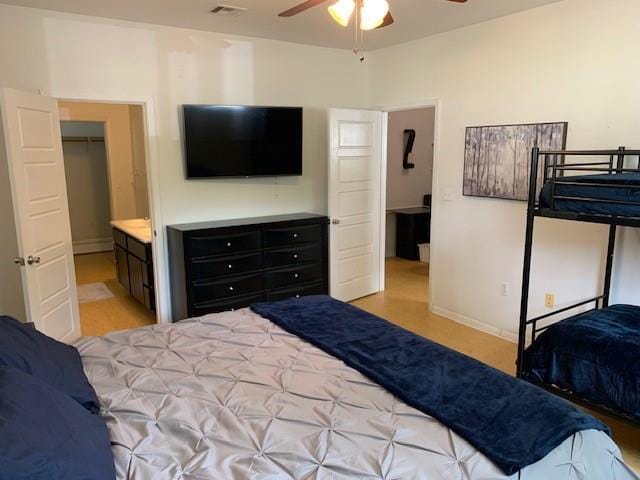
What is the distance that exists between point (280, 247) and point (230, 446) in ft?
9.88

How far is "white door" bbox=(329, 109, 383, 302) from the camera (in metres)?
4.86

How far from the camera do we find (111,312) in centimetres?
490

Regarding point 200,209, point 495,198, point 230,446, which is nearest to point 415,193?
point 495,198

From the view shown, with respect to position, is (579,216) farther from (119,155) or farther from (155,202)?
(119,155)

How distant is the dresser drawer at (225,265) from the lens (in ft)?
13.3

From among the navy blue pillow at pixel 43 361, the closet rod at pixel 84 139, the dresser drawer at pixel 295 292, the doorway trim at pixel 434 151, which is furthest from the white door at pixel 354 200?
the closet rod at pixel 84 139

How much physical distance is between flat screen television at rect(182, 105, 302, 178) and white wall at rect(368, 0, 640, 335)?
1200 millimetres

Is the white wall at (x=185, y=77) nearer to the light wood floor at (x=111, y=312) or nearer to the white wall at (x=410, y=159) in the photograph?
the light wood floor at (x=111, y=312)

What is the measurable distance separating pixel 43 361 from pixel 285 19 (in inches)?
126

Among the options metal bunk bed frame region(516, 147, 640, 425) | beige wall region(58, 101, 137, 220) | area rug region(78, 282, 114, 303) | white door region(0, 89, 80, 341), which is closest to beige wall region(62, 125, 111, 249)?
beige wall region(58, 101, 137, 220)

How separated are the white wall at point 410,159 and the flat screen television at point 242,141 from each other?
274cm

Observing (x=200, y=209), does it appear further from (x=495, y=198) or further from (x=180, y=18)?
(x=495, y=198)

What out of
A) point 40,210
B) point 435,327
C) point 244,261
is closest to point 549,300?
point 435,327

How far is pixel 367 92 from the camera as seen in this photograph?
210 inches
